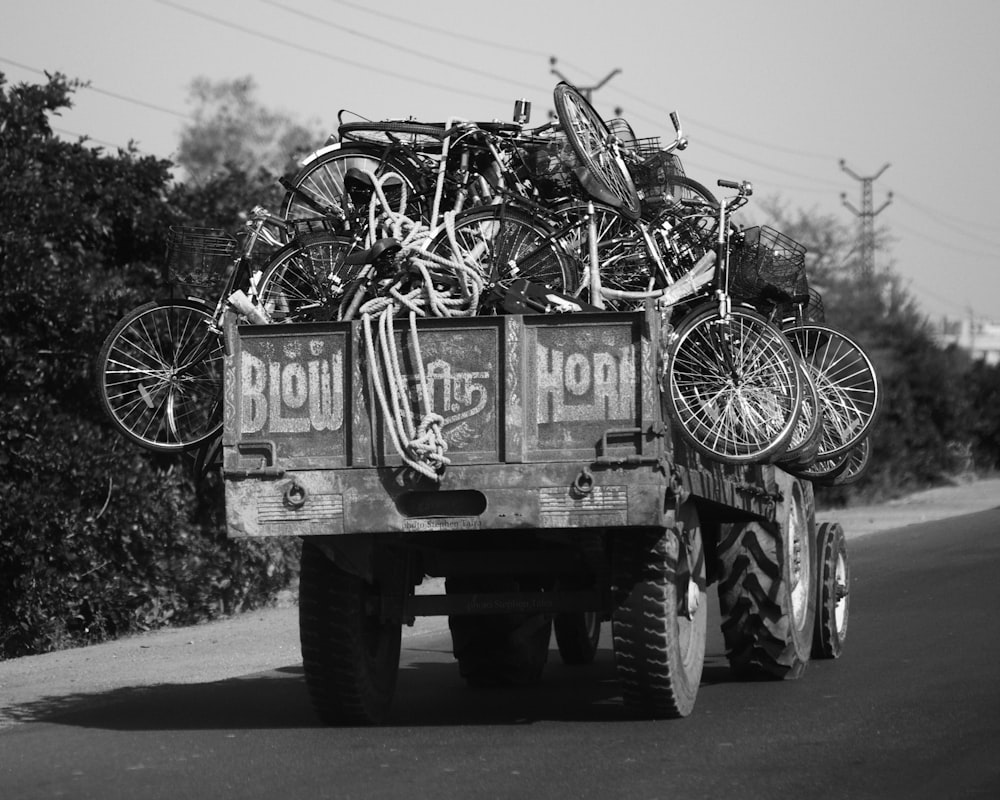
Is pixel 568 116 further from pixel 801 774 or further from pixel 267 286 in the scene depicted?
pixel 801 774

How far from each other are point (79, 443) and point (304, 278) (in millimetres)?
6337

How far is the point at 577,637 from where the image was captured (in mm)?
12570

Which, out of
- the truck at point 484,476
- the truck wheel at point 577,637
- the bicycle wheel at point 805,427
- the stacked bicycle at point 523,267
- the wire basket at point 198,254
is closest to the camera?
the truck at point 484,476

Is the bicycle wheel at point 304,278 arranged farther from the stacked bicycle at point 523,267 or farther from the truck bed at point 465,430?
the truck bed at point 465,430

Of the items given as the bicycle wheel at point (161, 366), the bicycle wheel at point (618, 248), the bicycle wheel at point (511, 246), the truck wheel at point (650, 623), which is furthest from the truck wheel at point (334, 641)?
the bicycle wheel at point (618, 248)

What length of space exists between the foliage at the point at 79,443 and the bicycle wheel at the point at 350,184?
5459 millimetres

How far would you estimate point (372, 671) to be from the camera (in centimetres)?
972

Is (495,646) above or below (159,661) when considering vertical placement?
above

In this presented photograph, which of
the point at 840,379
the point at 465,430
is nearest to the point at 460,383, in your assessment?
the point at 465,430

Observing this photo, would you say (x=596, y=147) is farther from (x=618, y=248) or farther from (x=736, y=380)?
(x=736, y=380)

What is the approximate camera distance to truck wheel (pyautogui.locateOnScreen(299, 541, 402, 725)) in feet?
30.6

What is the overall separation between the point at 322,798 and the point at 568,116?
4296mm

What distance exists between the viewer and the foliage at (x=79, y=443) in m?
15.2

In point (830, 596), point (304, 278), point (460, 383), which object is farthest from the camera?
point (830, 596)
